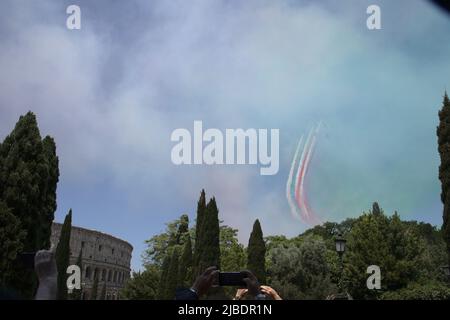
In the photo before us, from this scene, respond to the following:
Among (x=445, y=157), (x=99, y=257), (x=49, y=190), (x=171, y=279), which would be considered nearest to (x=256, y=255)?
(x=171, y=279)

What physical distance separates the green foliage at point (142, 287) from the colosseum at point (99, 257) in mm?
30078

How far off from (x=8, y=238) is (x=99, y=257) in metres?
65.2

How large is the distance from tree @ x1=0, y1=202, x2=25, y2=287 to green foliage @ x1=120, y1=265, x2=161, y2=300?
2587 centimetres

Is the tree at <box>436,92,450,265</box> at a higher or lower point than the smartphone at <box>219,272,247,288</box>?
higher

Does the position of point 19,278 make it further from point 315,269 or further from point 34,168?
point 315,269

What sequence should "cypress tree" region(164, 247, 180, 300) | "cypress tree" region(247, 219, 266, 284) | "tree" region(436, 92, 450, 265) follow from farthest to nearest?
"cypress tree" region(164, 247, 180, 300), "cypress tree" region(247, 219, 266, 284), "tree" region(436, 92, 450, 265)

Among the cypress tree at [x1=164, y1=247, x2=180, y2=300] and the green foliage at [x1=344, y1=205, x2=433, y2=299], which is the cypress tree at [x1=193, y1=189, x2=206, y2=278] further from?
the green foliage at [x1=344, y1=205, x2=433, y2=299]

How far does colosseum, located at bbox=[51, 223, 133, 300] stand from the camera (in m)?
A: 74.1

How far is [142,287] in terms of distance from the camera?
43531 mm

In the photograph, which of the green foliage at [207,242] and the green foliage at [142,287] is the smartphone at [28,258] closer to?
the green foliage at [207,242]

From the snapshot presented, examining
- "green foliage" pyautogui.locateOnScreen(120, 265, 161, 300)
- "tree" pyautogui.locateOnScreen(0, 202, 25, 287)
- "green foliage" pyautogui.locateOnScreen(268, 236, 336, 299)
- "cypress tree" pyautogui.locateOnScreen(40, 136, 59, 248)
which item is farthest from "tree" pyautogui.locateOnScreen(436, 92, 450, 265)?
"green foliage" pyautogui.locateOnScreen(120, 265, 161, 300)

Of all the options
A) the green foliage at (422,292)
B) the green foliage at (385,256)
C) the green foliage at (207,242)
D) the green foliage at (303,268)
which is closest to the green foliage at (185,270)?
the green foliage at (207,242)

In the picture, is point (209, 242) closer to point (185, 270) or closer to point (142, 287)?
point (185, 270)
